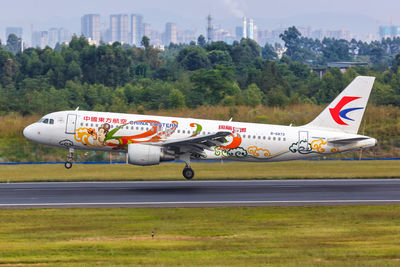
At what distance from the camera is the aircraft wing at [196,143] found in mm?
39875

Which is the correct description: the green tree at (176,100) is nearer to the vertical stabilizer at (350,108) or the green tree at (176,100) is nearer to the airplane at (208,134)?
the airplane at (208,134)

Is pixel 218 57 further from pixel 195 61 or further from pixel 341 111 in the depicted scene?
pixel 341 111

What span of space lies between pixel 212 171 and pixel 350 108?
11332 millimetres

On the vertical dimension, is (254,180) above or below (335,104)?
below

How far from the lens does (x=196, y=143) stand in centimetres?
4088

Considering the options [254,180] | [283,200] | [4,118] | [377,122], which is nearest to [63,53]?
[4,118]

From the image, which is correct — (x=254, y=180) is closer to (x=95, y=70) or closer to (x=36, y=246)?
(x=36, y=246)

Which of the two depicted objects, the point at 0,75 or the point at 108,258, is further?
the point at 0,75

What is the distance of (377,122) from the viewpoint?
227ft

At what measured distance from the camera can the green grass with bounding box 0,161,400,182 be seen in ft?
150

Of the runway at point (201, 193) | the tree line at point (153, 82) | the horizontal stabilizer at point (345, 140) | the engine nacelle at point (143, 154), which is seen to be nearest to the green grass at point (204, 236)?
the runway at point (201, 193)

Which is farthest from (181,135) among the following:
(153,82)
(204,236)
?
(153,82)

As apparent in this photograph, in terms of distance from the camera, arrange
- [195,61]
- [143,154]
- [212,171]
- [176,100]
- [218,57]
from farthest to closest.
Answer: [218,57] < [195,61] < [176,100] < [212,171] < [143,154]

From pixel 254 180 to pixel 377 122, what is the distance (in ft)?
93.9
